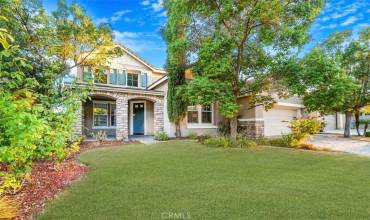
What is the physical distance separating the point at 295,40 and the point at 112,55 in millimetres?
10531

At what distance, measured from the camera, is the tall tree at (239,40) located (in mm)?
11000

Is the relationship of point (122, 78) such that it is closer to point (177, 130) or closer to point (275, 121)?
point (177, 130)

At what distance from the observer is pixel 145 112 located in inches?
716

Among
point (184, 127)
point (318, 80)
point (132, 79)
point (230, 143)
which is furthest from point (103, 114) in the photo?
point (318, 80)

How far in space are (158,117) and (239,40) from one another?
7513 mm

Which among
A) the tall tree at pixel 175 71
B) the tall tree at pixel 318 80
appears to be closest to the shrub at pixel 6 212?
the tall tree at pixel 175 71

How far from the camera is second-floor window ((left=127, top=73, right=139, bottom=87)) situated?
1908cm

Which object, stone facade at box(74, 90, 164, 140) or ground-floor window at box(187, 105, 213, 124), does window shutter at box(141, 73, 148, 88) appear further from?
ground-floor window at box(187, 105, 213, 124)

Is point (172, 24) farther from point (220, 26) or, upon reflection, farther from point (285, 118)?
point (285, 118)

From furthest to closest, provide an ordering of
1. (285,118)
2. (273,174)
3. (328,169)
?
(285,118)
(328,169)
(273,174)

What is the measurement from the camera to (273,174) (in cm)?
667

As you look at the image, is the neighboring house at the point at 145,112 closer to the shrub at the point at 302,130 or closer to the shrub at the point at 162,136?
the shrub at the point at 162,136

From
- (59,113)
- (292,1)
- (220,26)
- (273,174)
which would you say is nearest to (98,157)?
(59,113)

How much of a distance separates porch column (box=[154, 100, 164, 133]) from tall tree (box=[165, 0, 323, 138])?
461 centimetres
